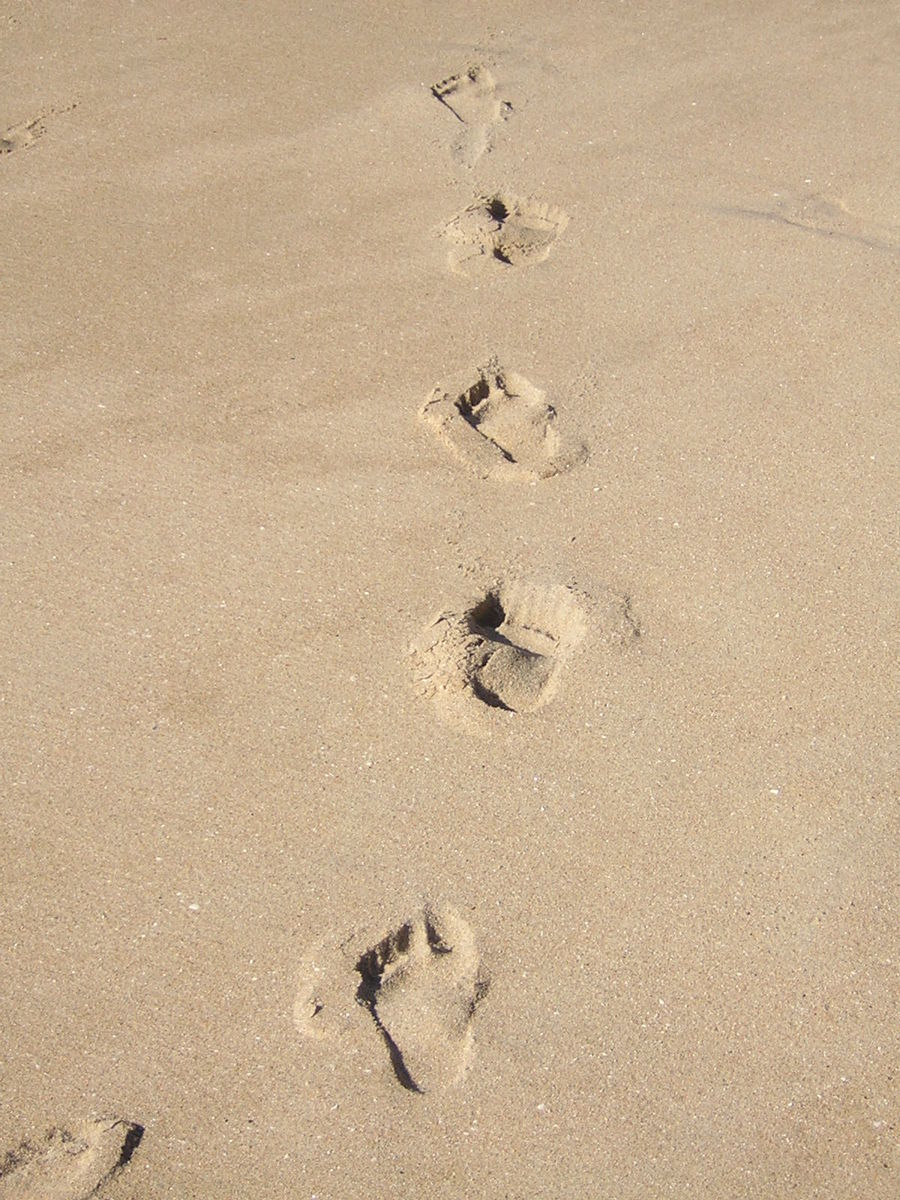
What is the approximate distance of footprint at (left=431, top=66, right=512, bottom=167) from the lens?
3727 millimetres

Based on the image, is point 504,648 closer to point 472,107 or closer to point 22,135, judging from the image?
point 472,107

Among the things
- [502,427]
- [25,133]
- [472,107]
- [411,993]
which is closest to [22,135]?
[25,133]

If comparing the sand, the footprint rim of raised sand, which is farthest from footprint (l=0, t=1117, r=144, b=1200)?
the footprint rim of raised sand

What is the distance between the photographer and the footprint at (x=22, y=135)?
12.3 ft

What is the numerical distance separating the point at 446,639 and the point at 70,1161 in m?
1.15

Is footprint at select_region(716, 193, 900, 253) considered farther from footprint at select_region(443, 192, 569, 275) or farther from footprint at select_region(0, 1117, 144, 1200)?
footprint at select_region(0, 1117, 144, 1200)

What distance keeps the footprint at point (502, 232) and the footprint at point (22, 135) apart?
4.90ft

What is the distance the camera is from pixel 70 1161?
1764mm

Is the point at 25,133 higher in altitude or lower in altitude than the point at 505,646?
higher

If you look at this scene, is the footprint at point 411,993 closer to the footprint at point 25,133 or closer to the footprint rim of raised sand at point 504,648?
the footprint rim of raised sand at point 504,648

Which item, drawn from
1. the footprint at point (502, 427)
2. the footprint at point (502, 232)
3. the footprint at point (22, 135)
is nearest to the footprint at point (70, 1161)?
the footprint at point (502, 427)

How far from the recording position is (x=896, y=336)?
3.10 m

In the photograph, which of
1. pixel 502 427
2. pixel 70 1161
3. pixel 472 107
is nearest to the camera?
pixel 70 1161

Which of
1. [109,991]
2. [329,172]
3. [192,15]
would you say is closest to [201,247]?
[329,172]
